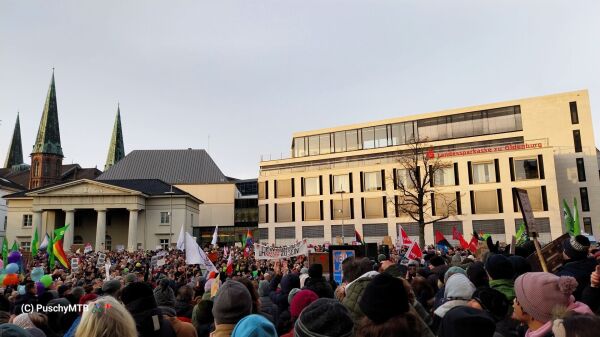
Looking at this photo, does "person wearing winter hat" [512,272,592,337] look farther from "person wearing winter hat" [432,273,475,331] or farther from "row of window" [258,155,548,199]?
"row of window" [258,155,548,199]

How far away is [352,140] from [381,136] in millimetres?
4858

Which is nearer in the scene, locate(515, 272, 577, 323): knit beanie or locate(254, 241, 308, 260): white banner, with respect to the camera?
locate(515, 272, 577, 323): knit beanie

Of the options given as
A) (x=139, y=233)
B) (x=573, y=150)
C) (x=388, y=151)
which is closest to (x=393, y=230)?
(x=388, y=151)

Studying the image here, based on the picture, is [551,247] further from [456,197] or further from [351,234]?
[351,234]

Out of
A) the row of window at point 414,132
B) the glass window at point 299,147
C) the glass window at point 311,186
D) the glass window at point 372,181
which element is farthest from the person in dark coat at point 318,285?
the glass window at point 299,147

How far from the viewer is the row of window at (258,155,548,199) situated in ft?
177

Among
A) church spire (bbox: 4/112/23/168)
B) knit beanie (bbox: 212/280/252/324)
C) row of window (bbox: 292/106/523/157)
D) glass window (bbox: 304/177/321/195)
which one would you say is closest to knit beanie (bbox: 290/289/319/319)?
knit beanie (bbox: 212/280/252/324)

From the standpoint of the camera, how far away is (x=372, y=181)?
63469mm

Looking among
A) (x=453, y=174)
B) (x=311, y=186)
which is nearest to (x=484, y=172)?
(x=453, y=174)

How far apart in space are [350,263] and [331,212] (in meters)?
59.9

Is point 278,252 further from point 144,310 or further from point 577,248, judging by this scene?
point 144,310

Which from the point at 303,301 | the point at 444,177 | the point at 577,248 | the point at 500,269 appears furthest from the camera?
the point at 444,177

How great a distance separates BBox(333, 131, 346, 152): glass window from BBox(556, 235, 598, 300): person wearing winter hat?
65266mm

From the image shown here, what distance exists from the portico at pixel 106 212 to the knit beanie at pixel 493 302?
66792mm
